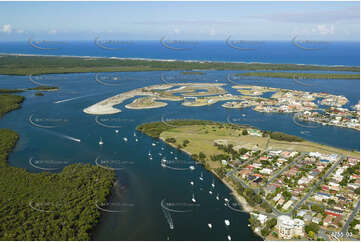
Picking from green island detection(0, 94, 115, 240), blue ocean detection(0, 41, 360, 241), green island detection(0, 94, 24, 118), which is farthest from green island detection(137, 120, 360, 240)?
green island detection(0, 94, 24, 118)

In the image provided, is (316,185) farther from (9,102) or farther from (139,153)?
(9,102)

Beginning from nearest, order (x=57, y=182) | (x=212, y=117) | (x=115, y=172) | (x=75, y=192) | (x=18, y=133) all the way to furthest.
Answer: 1. (x=75, y=192)
2. (x=57, y=182)
3. (x=115, y=172)
4. (x=18, y=133)
5. (x=212, y=117)

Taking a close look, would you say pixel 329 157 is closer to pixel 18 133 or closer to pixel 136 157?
pixel 136 157

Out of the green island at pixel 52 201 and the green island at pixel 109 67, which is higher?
the green island at pixel 109 67

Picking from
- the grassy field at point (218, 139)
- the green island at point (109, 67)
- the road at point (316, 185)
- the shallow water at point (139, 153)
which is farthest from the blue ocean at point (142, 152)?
the green island at point (109, 67)

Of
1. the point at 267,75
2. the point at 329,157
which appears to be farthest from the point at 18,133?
the point at 267,75

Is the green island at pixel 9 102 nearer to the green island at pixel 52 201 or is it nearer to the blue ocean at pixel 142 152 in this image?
the blue ocean at pixel 142 152
